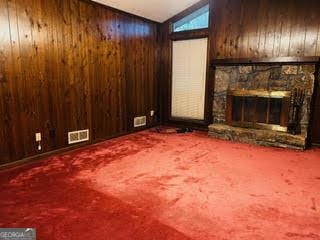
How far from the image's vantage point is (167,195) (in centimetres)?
220

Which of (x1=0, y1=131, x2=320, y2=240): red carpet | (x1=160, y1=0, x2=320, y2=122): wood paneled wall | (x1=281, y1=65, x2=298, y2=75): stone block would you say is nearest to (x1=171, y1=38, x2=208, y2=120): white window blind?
(x1=160, y1=0, x2=320, y2=122): wood paneled wall

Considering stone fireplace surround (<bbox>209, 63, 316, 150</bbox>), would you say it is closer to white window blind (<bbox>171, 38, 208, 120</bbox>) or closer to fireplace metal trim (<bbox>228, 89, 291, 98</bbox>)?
fireplace metal trim (<bbox>228, 89, 291, 98</bbox>)

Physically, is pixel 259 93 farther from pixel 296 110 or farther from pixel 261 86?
pixel 296 110

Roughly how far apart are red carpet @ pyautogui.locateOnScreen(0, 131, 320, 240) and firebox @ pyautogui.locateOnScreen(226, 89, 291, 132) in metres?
0.61

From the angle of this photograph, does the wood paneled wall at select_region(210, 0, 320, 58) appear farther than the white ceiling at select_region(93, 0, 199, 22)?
No

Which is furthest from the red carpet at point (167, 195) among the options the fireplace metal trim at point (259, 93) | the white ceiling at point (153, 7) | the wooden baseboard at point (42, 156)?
the white ceiling at point (153, 7)

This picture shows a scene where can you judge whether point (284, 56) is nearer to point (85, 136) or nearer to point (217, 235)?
point (217, 235)

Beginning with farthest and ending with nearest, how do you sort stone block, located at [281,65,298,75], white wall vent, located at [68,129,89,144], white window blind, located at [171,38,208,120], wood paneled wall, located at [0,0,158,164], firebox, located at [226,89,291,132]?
white window blind, located at [171,38,208,120]
firebox, located at [226,89,291,132]
stone block, located at [281,65,298,75]
white wall vent, located at [68,129,89,144]
wood paneled wall, located at [0,0,158,164]

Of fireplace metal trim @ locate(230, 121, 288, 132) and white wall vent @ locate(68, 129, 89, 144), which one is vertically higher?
fireplace metal trim @ locate(230, 121, 288, 132)

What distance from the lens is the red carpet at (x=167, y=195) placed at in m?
1.71

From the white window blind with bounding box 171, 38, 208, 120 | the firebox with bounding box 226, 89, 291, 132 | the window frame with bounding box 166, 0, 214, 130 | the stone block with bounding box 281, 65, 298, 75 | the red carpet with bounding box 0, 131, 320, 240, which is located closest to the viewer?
the red carpet with bounding box 0, 131, 320, 240

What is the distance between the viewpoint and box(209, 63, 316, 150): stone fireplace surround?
3584 mm

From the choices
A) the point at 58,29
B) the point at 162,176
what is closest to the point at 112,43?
the point at 58,29

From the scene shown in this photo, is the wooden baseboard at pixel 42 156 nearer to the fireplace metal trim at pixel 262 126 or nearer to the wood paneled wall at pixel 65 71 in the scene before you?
the wood paneled wall at pixel 65 71
